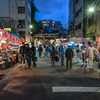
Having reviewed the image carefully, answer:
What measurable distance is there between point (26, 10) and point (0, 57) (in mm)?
26941

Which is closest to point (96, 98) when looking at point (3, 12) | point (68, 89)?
point (68, 89)

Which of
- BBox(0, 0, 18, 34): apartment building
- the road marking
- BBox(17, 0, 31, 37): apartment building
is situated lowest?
the road marking

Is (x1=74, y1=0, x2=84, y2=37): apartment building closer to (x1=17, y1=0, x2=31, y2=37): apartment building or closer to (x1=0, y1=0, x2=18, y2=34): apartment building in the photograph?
(x1=17, y1=0, x2=31, y2=37): apartment building

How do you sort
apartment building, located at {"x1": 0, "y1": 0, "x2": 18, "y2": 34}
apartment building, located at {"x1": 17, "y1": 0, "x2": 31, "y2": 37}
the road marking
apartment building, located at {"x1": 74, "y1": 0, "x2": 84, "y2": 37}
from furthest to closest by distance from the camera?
apartment building, located at {"x1": 17, "y1": 0, "x2": 31, "y2": 37}
apartment building, located at {"x1": 74, "y1": 0, "x2": 84, "y2": 37}
apartment building, located at {"x1": 0, "y1": 0, "x2": 18, "y2": 34}
the road marking

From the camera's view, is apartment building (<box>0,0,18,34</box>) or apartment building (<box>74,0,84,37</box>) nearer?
apartment building (<box>0,0,18,34</box>)

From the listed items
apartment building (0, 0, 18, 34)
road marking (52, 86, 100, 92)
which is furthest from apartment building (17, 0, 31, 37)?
road marking (52, 86, 100, 92)

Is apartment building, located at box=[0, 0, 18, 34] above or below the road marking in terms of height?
above

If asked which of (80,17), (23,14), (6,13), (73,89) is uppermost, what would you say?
(23,14)

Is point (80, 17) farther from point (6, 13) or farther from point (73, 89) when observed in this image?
point (73, 89)

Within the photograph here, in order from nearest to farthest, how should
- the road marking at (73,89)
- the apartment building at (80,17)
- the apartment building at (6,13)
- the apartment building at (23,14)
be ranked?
the road marking at (73,89)
the apartment building at (6,13)
the apartment building at (80,17)
the apartment building at (23,14)

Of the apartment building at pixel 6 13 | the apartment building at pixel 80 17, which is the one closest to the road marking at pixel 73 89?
the apartment building at pixel 6 13

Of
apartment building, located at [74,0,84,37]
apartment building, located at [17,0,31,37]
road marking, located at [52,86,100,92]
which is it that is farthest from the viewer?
apartment building, located at [17,0,31,37]

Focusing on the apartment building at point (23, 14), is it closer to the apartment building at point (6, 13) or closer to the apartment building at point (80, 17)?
the apartment building at point (80, 17)

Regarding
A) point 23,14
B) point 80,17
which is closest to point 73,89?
point 80,17
